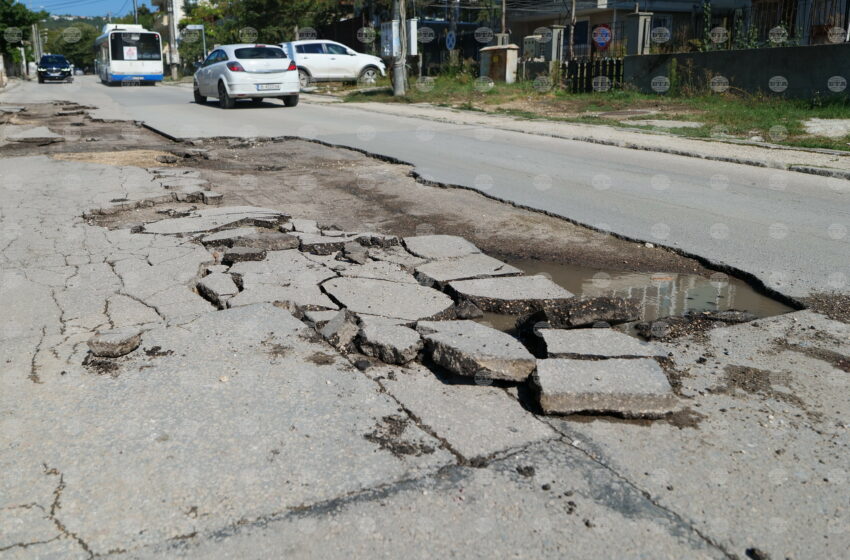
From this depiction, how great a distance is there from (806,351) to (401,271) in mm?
2437

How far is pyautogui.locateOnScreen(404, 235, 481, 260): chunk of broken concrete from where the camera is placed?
5277 millimetres

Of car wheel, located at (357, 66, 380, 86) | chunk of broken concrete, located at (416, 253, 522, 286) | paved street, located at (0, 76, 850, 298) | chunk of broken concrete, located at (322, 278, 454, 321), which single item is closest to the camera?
chunk of broken concrete, located at (322, 278, 454, 321)

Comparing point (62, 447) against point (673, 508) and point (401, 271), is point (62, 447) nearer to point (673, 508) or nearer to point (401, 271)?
point (673, 508)

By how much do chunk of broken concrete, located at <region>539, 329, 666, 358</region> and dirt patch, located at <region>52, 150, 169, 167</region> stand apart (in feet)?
25.6

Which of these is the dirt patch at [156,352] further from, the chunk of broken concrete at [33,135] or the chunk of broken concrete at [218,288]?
the chunk of broken concrete at [33,135]

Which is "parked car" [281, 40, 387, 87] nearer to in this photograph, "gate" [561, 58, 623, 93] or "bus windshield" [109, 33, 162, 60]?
"gate" [561, 58, 623, 93]

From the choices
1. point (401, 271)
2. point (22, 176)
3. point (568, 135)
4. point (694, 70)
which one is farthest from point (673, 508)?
point (694, 70)

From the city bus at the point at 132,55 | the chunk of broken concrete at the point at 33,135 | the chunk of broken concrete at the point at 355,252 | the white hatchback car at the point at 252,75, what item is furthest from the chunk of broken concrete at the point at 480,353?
the city bus at the point at 132,55

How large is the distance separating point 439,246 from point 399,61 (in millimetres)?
18477

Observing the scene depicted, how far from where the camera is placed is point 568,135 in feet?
42.9

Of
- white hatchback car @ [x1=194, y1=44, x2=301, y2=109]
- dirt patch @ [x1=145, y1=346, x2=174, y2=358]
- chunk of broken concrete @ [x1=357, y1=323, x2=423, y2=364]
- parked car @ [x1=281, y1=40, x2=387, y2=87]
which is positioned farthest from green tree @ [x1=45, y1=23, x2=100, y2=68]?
chunk of broken concrete @ [x1=357, y1=323, x2=423, y2=364]

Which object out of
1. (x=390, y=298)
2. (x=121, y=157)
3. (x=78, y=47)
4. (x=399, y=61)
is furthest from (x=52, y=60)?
(x=78, y=47)

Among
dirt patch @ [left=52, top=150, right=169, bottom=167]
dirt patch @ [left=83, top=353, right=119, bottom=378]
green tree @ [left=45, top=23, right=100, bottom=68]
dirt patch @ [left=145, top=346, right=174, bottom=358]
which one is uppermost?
green tree @ [left=45, top=23, right=100, bottom=68]

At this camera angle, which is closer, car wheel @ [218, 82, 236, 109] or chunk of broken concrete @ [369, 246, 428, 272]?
chunk of broken concrete @ [369, 246, 428, 272]
